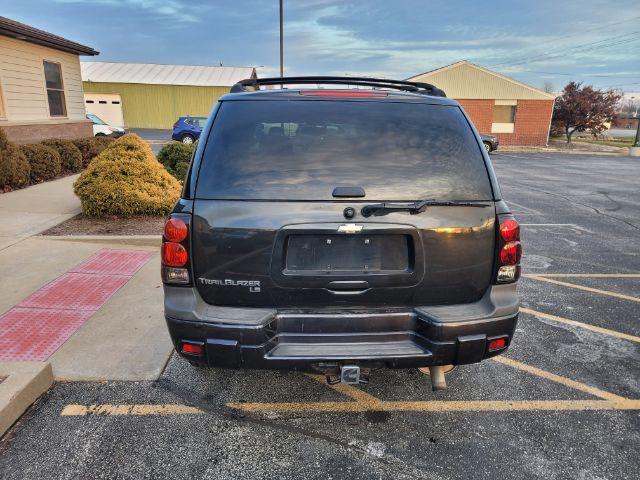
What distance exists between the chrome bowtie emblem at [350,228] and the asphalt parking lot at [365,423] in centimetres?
131

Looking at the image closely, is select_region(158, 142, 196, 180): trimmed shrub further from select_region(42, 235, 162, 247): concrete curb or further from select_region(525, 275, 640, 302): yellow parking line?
select_region(525, 275, 640, 302): yellow parking line

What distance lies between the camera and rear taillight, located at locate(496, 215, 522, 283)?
253cm

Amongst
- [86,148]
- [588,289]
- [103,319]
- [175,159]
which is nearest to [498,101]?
[86,148]

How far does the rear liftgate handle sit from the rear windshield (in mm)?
469

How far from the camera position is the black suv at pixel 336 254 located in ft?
7.86

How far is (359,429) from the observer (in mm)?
2818

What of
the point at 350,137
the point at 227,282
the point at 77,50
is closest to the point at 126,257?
the point at 227,282

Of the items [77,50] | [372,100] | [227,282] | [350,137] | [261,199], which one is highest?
[77,50]

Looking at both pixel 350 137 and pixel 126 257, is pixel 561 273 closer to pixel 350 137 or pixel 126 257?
pixel 350 137

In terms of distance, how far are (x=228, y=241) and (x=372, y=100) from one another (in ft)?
4.07

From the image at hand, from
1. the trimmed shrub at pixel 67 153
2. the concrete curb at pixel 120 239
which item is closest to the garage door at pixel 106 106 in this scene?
the trimmed shrub at pixel 67 153

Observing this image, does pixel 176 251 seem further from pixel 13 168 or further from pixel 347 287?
pixel 13 168

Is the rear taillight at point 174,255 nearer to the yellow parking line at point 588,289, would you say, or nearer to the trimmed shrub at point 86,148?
the yellow parking line at point 588,289

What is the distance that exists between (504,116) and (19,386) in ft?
117
